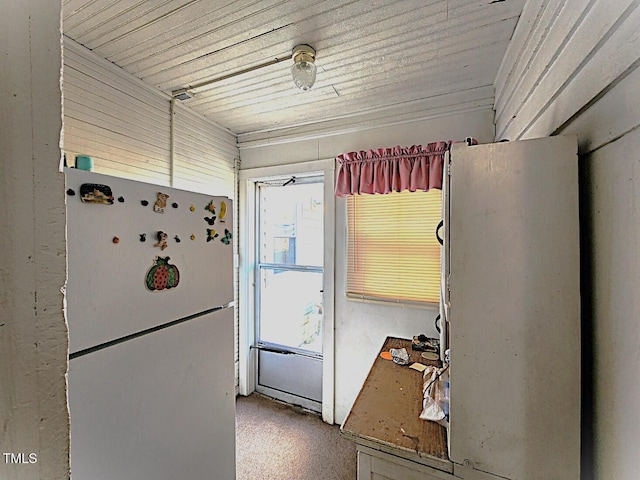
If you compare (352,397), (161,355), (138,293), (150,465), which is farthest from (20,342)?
(352,397)

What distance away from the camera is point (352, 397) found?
2174 millimetres

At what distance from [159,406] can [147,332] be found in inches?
11.1

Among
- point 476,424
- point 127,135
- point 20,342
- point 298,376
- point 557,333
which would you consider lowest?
point 298,376

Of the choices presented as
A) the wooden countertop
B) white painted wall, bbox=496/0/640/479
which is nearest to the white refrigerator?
the wooden countertop

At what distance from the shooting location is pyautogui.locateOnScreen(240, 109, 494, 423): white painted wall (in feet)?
6.47

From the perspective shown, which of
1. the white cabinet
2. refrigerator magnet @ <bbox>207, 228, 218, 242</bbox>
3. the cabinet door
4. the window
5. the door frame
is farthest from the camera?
the door frame

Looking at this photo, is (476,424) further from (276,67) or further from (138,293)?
(276,67)

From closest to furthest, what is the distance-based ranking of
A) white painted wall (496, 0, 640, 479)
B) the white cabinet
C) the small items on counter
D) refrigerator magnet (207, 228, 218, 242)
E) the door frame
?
white painted wall (496, 0, 640, 479), the white cabinet, refrigerator magnet (207, 228, 218, 242), the small items on counter, the door frame

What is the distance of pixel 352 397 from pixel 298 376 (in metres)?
0.56

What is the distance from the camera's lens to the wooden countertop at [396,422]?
36.1 inches

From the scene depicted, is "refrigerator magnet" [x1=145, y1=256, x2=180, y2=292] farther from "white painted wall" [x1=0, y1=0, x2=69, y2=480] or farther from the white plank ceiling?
the white plank ceiling

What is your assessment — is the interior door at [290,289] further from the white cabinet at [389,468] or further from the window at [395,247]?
the white cabinet at [389,468]

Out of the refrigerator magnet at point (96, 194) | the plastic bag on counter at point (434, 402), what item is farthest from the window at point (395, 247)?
the refrigerator magnet at point (96, 194)

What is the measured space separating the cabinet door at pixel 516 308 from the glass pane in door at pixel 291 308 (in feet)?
5.61
